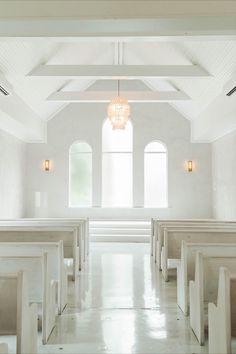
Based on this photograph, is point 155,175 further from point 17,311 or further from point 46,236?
point 17,311

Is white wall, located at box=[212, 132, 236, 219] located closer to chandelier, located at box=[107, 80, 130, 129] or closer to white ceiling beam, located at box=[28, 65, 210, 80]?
white ceiling beam, located at box=[28, 65, 210, 80]

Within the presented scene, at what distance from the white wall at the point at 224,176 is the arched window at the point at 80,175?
10.8ft

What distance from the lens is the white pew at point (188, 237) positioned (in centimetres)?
431

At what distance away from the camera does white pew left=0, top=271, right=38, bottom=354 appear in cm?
186

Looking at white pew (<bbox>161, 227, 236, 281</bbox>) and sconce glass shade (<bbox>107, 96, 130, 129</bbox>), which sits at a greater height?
sconce glass shade (<bbox>107, 96, 130, 129</bbox>)

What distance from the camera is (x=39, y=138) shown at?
912cm

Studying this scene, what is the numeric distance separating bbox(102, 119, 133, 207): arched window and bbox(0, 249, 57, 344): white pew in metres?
7.01

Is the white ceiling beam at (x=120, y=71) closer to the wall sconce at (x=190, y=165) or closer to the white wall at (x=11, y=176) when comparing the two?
the white wall at (x=11, y=176)

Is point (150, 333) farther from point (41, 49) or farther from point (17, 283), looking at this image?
point (41, 49)

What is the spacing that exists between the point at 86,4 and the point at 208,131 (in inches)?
200

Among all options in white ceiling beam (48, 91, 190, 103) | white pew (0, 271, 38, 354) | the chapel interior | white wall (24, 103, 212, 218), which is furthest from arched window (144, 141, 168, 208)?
white pew (0, 271, 38, 354)

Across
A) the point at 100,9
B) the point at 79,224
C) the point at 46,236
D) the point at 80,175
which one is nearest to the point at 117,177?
the point at 80,175

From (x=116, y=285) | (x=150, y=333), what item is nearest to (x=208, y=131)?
(x=116, y=285)

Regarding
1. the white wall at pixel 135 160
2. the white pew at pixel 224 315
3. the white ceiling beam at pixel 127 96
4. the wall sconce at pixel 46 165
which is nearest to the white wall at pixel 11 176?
the white wall at pixel 135 160
